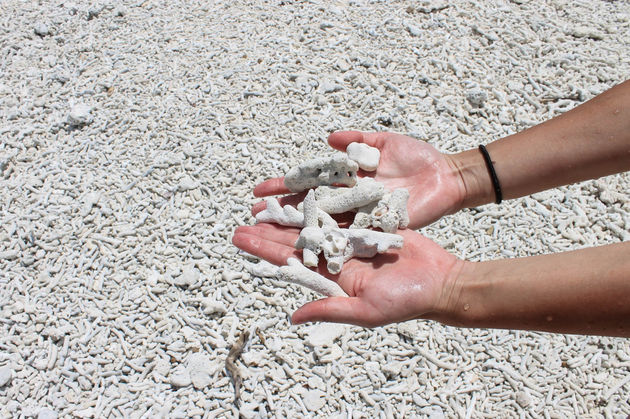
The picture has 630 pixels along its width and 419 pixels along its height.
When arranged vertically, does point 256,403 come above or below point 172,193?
below

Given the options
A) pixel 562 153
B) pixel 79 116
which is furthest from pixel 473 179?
pixel 79 116

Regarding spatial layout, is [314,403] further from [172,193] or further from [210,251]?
[172,193]

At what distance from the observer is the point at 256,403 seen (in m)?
2.45

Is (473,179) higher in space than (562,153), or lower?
lower

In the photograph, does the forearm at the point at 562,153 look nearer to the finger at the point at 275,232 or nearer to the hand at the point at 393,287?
the hand at the point at 393,287

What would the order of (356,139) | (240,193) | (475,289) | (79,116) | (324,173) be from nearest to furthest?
(475,289), (324,173), (356,139), (240,193), (79,116)

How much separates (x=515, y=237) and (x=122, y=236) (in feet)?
7.26

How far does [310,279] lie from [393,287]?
0.32m

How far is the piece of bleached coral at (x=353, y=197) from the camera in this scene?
82.3 inches

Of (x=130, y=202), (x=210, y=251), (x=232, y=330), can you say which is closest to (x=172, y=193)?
(x=130, y=202)

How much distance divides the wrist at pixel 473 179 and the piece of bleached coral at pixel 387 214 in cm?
31

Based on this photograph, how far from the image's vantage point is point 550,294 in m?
1.51

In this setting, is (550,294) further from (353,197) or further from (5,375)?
(5,375)

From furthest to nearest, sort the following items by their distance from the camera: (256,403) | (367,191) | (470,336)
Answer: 1. (470,336)
2. (256,403)
3. (367,191)
